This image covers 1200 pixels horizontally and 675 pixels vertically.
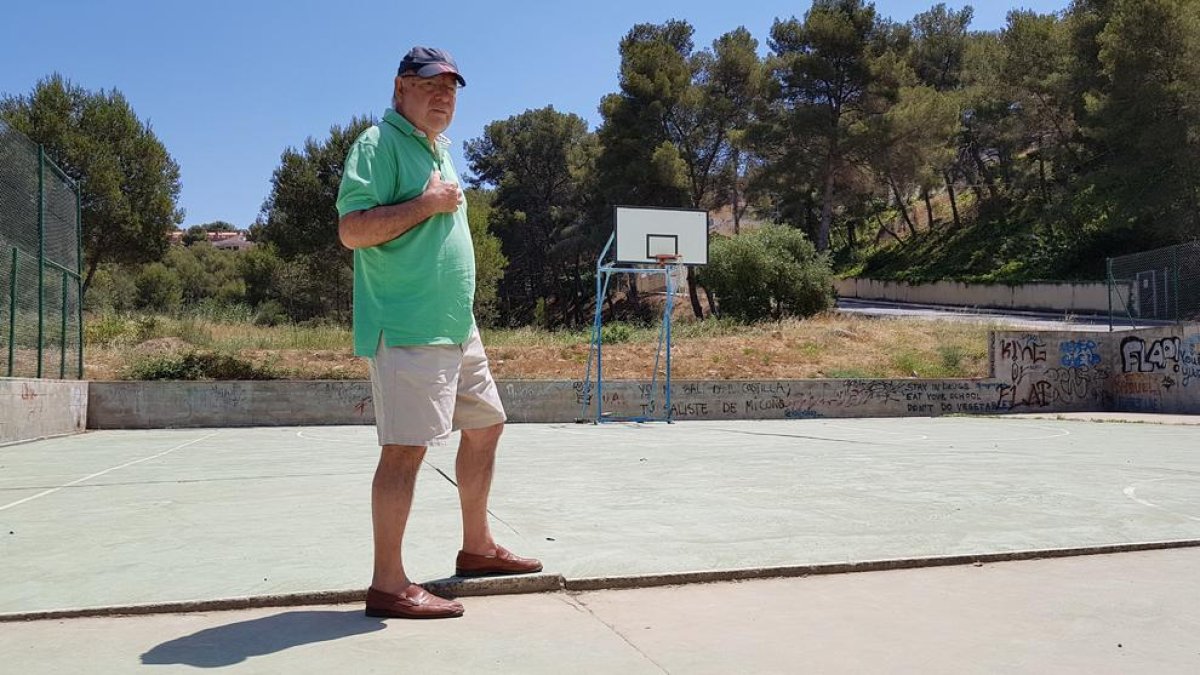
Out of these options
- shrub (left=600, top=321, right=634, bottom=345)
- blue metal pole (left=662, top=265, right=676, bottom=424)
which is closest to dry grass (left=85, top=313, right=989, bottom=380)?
shrub (left=600, top=321, right=634, bottom=345)

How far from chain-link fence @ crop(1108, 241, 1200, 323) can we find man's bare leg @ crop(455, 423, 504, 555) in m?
20.8

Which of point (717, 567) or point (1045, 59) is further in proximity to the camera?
point (1045, 59)

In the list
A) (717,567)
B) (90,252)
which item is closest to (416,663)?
(717,567)

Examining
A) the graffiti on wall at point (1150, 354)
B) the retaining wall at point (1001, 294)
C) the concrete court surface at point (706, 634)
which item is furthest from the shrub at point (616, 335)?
the concrete court surface at point (706, 634)

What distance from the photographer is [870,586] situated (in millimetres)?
3586

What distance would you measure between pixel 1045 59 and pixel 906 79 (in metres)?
7.36

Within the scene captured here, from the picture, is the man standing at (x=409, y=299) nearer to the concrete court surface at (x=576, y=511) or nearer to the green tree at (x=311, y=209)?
the concrete court surface at (x=576, y=511)

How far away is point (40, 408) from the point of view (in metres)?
12.6

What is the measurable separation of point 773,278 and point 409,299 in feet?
97.5

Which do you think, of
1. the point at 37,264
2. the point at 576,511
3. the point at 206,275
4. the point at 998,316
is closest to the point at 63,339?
the point at 37,264

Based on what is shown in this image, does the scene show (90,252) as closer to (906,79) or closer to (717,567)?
(717,567)

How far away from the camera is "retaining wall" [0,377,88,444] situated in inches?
440

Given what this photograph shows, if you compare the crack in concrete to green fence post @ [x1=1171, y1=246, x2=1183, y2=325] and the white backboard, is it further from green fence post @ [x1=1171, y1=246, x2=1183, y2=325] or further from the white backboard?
green fence post @ [x1=1171, y1=246, x2=1183, y2=325]

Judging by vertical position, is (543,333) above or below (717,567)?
above
